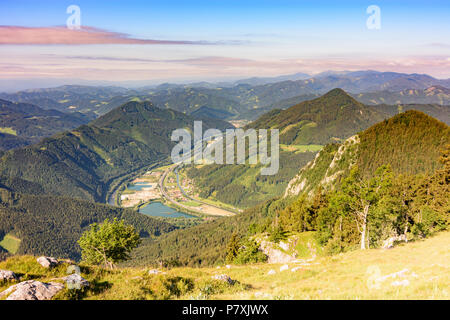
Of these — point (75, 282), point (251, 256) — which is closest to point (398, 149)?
point (251, 256)

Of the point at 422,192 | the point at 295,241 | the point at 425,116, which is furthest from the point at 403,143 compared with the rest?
the point at 295,241

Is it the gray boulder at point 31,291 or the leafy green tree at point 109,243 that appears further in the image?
the leafy green tree at point 109,243

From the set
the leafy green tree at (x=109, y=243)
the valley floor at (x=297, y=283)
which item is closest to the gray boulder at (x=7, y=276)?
the valley floor at (x=297, y=283)

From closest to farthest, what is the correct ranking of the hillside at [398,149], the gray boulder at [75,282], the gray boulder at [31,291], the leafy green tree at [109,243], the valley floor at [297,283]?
the gray boulder at [31,291], the valley floor at [297,283], the gray boulder at [75,282], the leafy green tree at [109,243], the hillside at [398,149]

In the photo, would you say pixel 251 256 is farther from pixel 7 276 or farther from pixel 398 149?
pixel 398 149

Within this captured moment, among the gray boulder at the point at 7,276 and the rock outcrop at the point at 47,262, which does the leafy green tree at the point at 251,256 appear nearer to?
the rock outcrop at the point at 47,262

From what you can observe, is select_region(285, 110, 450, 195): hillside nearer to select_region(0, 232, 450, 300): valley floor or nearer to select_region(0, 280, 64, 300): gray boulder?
select_region(0, 232, 450, 300): valley floor
